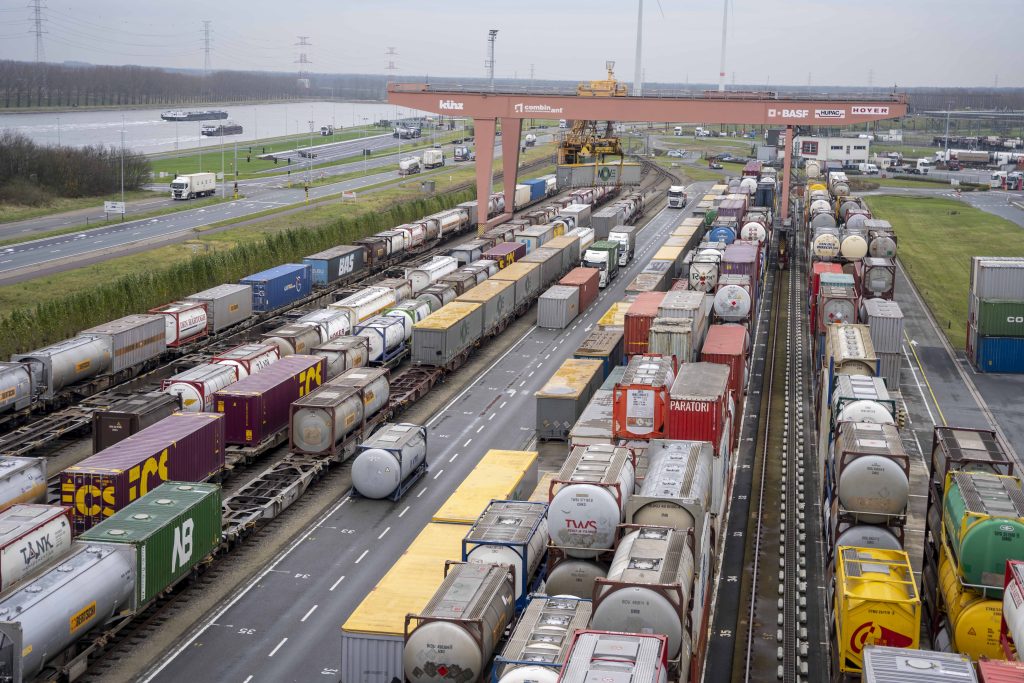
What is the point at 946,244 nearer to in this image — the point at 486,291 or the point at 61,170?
the point at 486,291

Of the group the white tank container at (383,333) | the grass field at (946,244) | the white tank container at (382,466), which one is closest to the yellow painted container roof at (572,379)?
the white tank container at (382,466)

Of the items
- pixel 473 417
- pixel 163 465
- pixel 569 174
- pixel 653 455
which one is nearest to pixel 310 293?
pixel 473 417

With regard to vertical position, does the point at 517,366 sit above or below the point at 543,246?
below

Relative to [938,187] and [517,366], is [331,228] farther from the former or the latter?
[938,187]

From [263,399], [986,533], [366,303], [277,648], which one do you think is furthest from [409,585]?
[366,303]

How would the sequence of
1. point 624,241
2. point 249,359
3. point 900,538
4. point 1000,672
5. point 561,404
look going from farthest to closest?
point 624,241 < point 249,359 < point 561,404 < point 900,538 < point 1000,672
